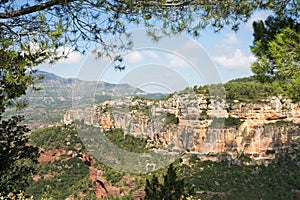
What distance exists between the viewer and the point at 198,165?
2409 cm

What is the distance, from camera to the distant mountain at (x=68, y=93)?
342cm

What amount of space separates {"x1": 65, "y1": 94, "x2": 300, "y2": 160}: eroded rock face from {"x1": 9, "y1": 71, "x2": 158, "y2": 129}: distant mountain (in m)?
4.28

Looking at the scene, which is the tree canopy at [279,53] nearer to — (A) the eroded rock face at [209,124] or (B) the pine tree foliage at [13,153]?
(B) the pine tree foliage at [13,153]

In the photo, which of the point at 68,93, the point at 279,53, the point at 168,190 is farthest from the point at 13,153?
the point at 68,93

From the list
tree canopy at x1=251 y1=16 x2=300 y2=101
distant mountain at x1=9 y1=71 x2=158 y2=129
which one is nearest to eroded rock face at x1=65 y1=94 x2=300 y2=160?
distant mountain at x1=9 y1=71 x2=158 y2=129

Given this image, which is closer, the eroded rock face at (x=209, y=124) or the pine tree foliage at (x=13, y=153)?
the pine tree foliage at (x=13, y=153)

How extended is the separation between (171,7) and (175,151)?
51.6 ft

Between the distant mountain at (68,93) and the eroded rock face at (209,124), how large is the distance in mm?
4275

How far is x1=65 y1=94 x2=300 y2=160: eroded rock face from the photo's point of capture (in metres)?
19.5

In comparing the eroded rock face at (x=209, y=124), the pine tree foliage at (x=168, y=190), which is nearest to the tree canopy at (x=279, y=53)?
the pine tree foliage at (x=168, y=190)

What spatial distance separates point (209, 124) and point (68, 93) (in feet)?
45.4

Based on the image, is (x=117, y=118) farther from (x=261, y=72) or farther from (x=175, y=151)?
(x=261, y=72)

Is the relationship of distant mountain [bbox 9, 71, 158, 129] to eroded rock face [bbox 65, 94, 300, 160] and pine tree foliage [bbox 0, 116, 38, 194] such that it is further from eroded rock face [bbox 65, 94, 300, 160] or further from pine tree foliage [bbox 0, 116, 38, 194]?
eroded rock face [bbox 65, 94, 300, 160]

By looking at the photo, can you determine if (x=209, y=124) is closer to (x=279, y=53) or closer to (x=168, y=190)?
(x=168, y=190)
